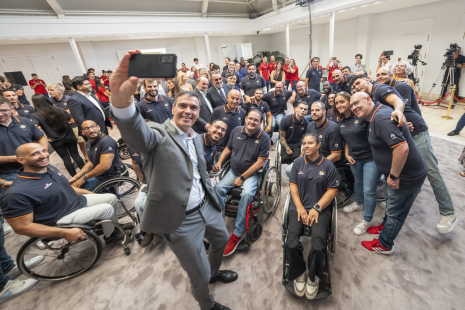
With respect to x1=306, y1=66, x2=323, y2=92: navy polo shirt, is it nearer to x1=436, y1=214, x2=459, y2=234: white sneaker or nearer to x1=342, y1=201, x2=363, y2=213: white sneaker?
x1=342, y1=201, x2=363, y2=213: white sneaker

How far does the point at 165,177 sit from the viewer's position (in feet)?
3.75

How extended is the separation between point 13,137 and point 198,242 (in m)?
2.79

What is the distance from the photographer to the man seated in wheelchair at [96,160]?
249 cm

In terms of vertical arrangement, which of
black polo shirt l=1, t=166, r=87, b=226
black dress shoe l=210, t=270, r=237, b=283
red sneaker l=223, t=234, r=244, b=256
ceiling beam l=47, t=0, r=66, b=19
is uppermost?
ceiling beam l=47, t=0, r=66, b=19

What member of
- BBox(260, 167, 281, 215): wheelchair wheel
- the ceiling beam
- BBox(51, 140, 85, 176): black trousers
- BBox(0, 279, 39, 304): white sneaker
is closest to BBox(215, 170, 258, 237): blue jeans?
BBox(260, 167, 281, 215): wheelchair wheel

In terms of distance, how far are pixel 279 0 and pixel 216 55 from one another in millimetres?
4921

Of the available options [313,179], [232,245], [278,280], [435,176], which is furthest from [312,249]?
[435,176]

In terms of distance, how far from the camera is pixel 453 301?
1581mm

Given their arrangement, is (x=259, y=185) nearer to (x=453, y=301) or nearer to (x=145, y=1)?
(x=453, y=301)

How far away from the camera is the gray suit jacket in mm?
1104

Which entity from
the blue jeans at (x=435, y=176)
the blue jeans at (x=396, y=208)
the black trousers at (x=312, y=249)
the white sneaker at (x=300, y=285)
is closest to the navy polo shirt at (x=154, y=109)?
the black trousers at (x=312, y=249)

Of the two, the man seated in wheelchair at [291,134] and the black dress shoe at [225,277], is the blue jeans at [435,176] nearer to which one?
the man seated in wheelchair at [291,134]

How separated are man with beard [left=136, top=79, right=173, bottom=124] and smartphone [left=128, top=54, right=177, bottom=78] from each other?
7.50 ft

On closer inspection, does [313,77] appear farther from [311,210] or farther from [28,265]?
[28,265]
